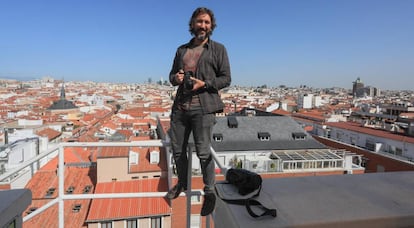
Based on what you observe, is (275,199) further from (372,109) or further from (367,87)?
(367,87)

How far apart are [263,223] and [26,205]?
0.88 m


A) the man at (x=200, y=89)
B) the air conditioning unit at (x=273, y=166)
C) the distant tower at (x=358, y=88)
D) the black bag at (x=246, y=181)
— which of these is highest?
the distant tower at (x=358, y=88)

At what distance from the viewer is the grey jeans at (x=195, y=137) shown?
1768mm

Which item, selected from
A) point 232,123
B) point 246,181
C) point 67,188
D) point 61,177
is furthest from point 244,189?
point 232,123

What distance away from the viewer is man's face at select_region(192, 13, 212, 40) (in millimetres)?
1796

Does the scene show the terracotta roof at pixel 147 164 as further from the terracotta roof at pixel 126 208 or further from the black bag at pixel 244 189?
the black bag at pixel 244 189

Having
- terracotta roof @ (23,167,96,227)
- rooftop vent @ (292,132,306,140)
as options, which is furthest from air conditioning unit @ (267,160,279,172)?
terracotta roof @ (23,167,96,227)

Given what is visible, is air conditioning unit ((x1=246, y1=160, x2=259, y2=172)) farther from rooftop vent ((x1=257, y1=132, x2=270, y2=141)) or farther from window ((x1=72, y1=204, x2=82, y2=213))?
window ((x1=72, y1=204, x2=82, y2=213))

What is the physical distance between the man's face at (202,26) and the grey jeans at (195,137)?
1.63 feet

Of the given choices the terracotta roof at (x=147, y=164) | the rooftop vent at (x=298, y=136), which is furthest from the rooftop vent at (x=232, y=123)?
the terracotta roof at (x=147, y=164)

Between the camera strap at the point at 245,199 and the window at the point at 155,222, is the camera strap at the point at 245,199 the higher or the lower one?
the higher one

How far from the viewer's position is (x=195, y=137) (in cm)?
180

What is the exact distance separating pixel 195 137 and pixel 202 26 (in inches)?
27.9

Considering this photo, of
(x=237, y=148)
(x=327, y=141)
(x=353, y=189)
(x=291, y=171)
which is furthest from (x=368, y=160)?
(x=353, y=189)
